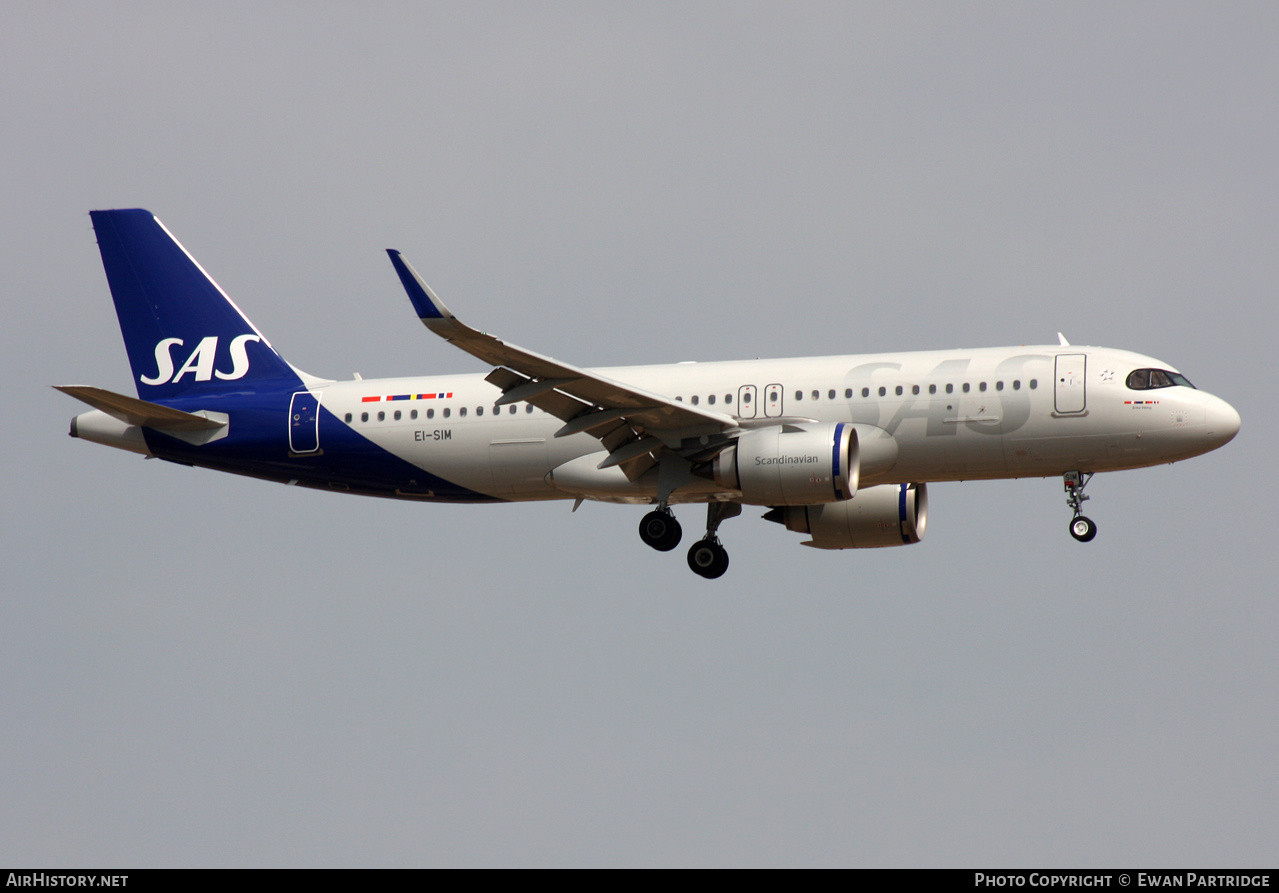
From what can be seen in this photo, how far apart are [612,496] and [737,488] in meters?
3.37

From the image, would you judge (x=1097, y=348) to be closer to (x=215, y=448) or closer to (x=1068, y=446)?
(x=1068, y=446)

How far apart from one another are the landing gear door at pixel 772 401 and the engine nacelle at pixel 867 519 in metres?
3.98

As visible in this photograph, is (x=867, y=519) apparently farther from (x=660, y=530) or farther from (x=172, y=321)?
(x=172, y=321)

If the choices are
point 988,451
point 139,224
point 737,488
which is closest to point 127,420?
point 139,224

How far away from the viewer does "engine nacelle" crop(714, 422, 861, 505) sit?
33438 mm

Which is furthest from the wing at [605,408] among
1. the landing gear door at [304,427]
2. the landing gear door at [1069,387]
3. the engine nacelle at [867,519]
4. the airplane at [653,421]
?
the landing gear door at [1069,387]

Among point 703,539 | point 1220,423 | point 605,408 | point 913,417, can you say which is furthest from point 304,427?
point 1220,423

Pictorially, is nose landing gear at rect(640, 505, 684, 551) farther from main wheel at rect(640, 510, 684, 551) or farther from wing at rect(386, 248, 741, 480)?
wing at rect(386, 248, 741, 480)

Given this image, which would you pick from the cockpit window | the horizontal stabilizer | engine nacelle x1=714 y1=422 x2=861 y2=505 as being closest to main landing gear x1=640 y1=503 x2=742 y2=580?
engine nacelle x1=714 y1=422 x2=861 y2=505

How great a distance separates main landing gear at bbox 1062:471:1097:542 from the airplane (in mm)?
50

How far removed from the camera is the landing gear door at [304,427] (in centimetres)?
3816

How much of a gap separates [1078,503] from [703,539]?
342 inches

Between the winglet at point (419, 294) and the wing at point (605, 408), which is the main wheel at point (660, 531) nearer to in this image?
the wing at point (605, 408)

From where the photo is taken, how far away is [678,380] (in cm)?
3694
